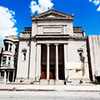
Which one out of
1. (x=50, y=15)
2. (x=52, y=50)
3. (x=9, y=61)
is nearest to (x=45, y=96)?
(x=52, y=50)

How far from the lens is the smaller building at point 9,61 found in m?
27.7

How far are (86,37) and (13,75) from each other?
2076 centimetres

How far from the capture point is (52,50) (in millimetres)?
29812

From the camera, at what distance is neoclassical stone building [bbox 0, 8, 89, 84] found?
84.4 ft

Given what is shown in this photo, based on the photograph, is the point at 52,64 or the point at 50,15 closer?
the point at 52,64

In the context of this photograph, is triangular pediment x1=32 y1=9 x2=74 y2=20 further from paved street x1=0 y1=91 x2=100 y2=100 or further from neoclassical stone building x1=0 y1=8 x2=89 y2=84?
paved street x1=0 y1=91 x2=100 y2=100

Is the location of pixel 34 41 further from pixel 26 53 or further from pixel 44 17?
pixel 44 17

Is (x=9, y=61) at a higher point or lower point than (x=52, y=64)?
higher

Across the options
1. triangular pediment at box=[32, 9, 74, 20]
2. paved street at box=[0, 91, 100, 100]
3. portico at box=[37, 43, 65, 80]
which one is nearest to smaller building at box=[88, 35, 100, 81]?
portico at box=[37, 43, 65, 80]

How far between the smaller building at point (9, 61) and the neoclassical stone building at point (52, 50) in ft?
8.75

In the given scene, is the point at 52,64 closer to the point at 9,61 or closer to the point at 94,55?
the point at 94,55

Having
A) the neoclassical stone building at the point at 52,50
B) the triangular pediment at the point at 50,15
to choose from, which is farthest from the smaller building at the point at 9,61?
the triangular pediment at the point at 50,15

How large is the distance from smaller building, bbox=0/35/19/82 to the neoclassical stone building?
2666 mm

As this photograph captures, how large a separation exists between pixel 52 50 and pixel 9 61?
1180cm
